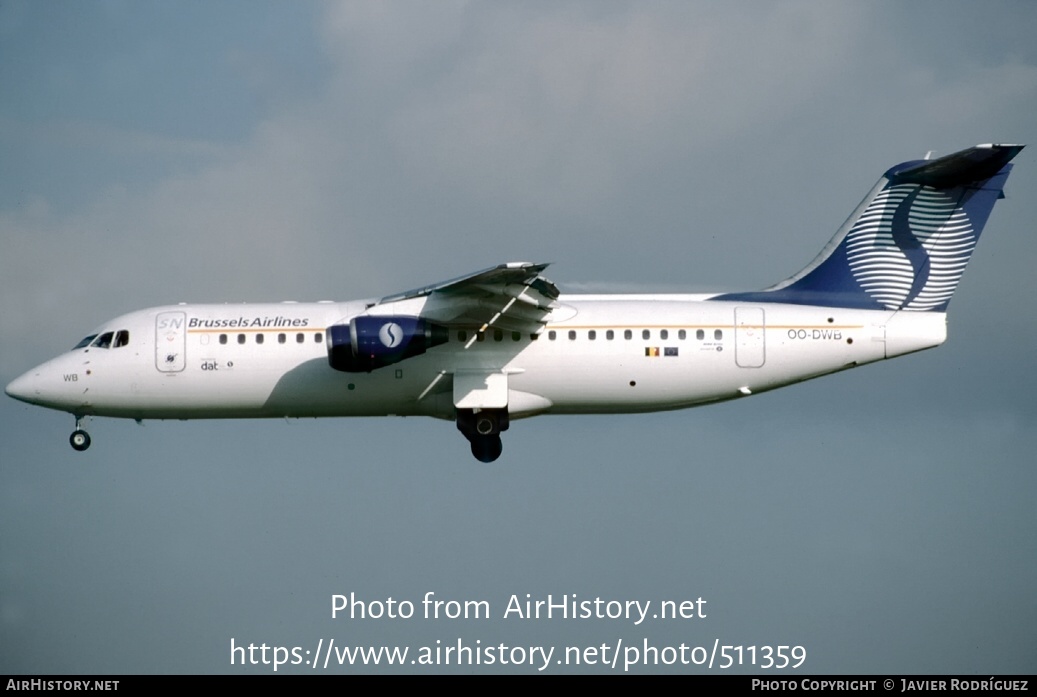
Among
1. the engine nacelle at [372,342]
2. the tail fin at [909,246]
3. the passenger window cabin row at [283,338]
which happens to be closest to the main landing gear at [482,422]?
the engine nacelle at [372,342]

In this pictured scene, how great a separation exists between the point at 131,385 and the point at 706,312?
30.2 feet

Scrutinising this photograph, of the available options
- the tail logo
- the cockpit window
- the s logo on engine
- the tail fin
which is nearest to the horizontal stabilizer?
the tail fin

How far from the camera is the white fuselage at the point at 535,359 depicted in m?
27.2

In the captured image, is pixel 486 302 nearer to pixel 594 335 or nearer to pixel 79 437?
pixel 594 335

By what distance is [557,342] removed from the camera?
27.2 meters

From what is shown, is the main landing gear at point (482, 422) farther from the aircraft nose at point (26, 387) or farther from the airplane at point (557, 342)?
the aircraft nose at point (26, 387)

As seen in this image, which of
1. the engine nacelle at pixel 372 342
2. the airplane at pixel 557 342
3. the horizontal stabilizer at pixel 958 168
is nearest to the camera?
the engine nacelle at pixel 372 342

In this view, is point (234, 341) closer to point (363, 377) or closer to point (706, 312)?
point (363, 377)

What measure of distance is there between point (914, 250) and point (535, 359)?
6.35 m

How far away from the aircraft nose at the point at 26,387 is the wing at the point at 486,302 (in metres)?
→ 5.73

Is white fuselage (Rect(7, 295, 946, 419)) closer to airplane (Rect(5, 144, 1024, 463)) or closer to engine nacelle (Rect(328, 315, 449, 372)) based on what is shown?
airplane (Rect(5, 144, 1024, 463))

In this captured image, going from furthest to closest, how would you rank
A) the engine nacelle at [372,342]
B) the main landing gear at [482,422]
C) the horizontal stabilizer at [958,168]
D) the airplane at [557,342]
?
the main landing gear at [482,422] → the airplane at [557,342] → the horizontal stabilizer at [958,168] → the engine nacelle at [372,342]

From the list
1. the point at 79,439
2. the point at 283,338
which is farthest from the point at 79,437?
the point at 283,338

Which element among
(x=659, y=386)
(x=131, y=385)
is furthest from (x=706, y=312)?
(x=131, y=385)
